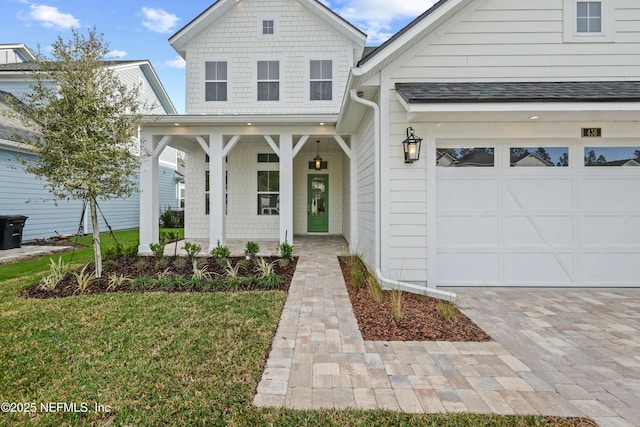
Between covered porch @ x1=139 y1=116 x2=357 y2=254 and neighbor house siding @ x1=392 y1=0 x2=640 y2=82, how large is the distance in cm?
336

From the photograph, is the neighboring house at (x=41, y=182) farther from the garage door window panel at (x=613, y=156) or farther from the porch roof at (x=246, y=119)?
the garage door window panel at (x=613, y=156)

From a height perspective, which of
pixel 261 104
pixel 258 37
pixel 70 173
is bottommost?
pixel 70 173

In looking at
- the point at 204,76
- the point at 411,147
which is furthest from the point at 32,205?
the point at 411,147

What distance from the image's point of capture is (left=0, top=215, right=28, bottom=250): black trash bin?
820cm

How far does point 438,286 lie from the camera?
16.7 ft

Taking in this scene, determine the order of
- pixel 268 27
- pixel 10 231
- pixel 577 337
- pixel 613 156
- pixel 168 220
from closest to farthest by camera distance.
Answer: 1. pixel 577 337
2. pixel 613 156
3. pixel 10 231
4. pixel 268 27
5. pixel 168 220

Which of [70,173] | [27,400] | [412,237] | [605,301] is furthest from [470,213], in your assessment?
[70,173]

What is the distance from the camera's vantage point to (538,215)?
16.5 feet

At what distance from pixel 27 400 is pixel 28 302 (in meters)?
2.95

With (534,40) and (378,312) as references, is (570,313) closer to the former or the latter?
(378,312)

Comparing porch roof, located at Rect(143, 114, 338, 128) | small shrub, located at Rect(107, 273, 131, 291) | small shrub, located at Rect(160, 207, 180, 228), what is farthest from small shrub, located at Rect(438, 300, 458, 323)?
small shrub, located at Rect(160, 207, 180, 228)

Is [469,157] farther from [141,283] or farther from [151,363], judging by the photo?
[141,283]

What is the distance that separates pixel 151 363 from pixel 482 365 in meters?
2.92

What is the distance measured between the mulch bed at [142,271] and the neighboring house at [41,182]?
4.46 ft
